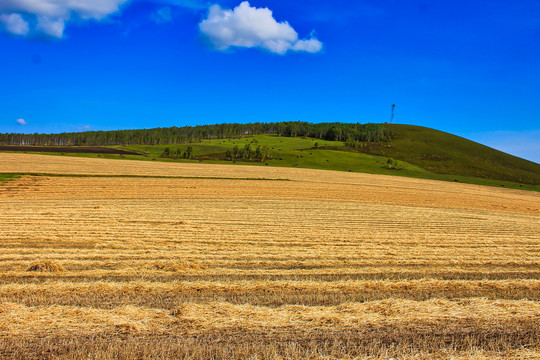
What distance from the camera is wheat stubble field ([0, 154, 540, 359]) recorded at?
23.2ft

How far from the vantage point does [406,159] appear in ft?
381

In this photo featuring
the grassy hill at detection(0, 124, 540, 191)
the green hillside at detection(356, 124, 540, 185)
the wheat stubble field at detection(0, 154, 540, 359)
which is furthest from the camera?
the green hillside at detection(356, 124, 540, 185)

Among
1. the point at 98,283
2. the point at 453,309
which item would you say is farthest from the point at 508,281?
the point at 98,283

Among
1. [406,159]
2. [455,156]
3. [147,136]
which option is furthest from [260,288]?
[147,136]

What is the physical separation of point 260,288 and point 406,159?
11472cm

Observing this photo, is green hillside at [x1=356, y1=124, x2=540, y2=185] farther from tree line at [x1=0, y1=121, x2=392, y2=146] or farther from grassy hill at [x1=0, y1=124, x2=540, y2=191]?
tree line at [x1=0, y1=121, x2=392, y2=146]

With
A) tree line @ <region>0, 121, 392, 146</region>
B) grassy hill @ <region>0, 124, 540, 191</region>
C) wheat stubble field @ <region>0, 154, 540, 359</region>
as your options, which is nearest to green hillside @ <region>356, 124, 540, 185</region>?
grassy hill @ <region>0, 124, 540, 191</region>

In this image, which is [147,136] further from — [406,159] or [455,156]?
[455,156]

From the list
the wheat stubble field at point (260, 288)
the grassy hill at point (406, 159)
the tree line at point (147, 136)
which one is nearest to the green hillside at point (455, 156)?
the grassy hill at point (406, 159)

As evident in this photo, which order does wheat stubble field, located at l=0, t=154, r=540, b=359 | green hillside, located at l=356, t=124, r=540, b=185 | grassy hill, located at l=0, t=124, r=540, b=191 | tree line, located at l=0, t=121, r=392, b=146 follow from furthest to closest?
1. tree line, located at l=0, t=121, r=392, b=146
2. green hillside, located at l=356, t=124, r=540, b=185
3. grassy hill, located at l=0, t=124, r=540, b=191
4. wheat stubble field, located at l=0, t=154, r=540, b=359

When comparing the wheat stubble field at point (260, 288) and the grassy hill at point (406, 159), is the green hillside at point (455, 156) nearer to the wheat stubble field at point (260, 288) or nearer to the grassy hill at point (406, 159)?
the grassy hill at point (406, 159)

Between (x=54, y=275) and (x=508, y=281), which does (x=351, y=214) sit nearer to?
(x=508, y=281)

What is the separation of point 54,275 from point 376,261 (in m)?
11.0

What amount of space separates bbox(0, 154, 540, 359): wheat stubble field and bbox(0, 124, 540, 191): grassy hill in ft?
231
